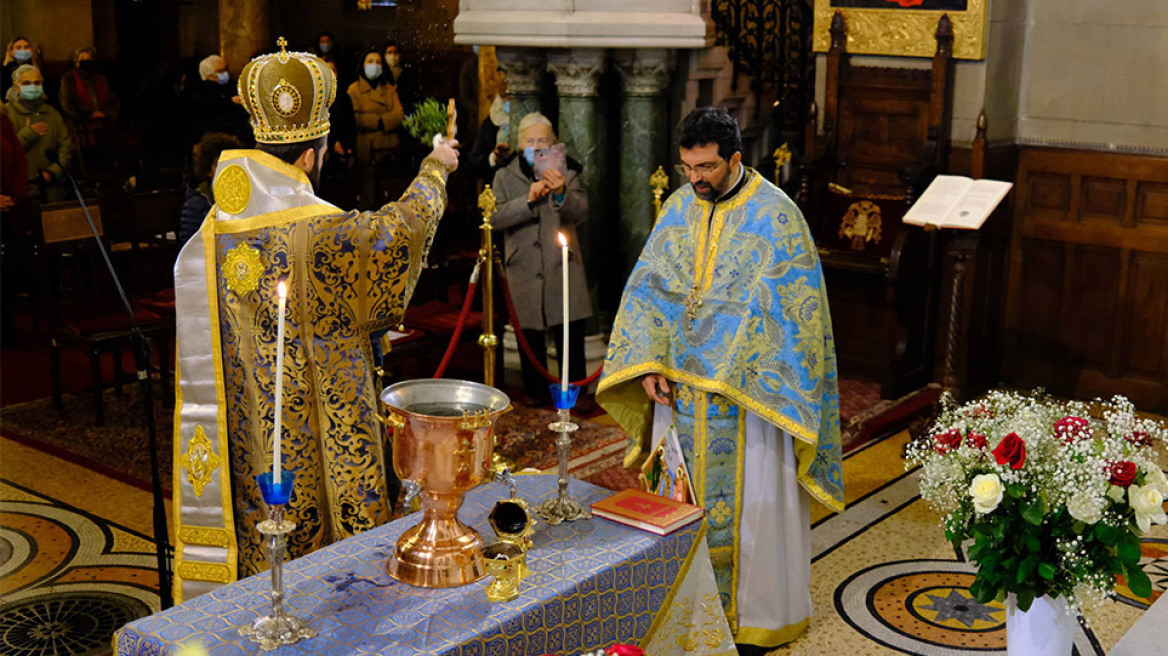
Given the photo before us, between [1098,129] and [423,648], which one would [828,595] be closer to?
[423,648]

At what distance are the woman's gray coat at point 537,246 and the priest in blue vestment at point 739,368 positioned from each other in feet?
8.52

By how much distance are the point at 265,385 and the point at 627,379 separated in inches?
46.4

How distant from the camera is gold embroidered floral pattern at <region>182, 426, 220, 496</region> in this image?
13.3ft

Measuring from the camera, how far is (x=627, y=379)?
4.41 m

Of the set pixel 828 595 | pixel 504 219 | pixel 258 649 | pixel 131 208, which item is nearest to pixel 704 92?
pixel 504 219

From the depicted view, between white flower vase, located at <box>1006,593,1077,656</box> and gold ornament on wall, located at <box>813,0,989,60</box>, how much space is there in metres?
4.78

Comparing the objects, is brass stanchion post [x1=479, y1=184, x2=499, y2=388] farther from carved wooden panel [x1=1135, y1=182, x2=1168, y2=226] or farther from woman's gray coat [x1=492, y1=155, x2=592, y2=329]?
carved wooden panel [x1=1135, y1=182, x2=1168, y2=226]

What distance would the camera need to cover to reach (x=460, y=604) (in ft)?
9.55

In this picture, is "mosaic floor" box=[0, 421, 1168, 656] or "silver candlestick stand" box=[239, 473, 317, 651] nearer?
"silver candlestick stand" box=[239, 473, 317, 651]

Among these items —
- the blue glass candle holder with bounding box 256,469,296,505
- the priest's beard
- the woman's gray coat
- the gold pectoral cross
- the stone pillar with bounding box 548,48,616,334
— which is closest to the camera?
the blue glass candle holder with bounding box 256,469,296,505

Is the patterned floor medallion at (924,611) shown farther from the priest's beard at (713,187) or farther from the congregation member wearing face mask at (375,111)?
the congregation member wearing face mask at (375,111)

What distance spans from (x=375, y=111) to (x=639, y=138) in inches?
191

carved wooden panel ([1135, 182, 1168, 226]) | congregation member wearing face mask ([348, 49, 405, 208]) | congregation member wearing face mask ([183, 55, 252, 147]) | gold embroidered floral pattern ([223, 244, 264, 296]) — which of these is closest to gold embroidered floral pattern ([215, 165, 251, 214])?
Answer: gold embroidered floral pattern ([223, 244, 264, 296])

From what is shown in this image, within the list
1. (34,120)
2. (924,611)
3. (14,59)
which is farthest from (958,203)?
(14,59)
